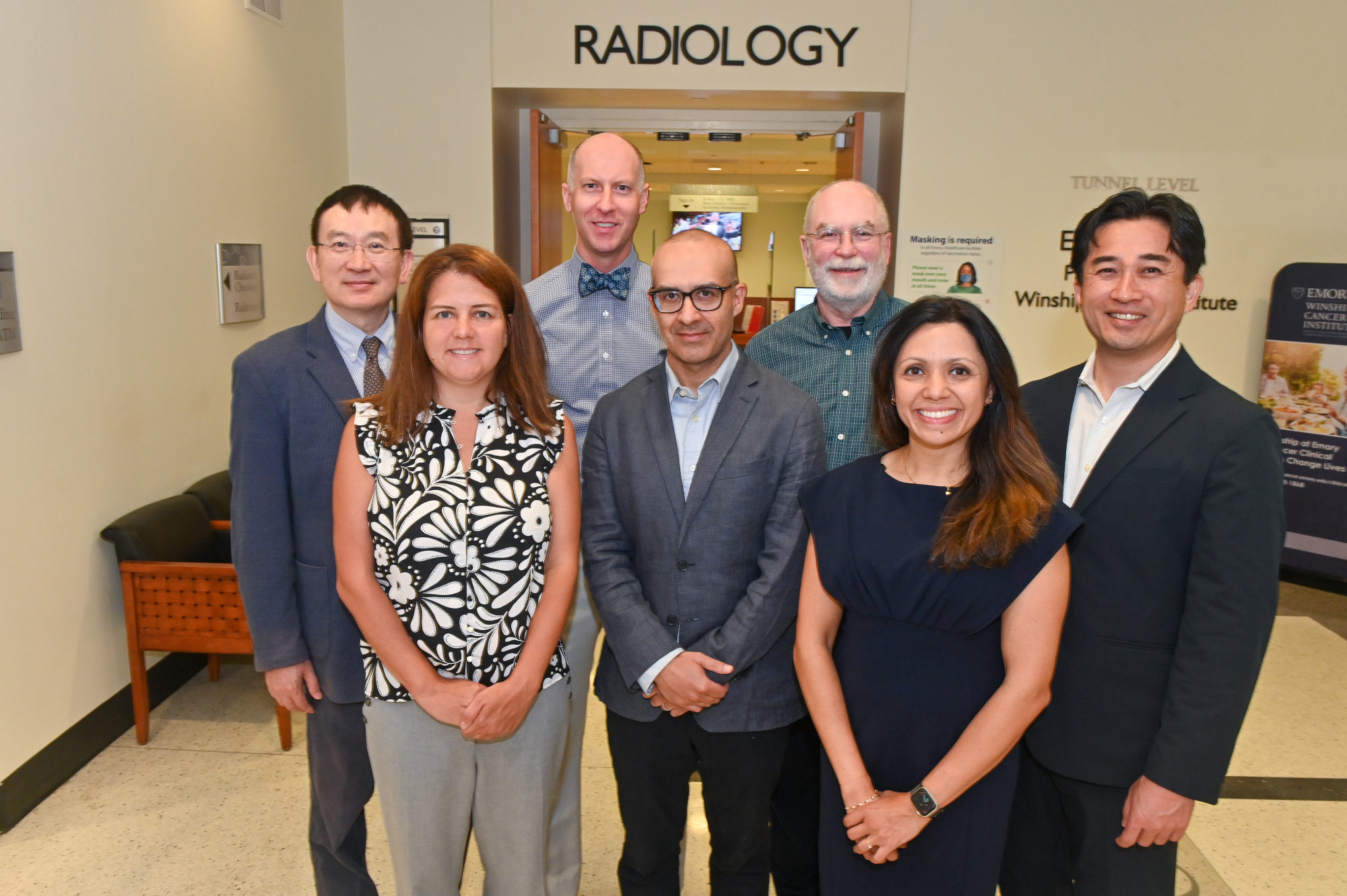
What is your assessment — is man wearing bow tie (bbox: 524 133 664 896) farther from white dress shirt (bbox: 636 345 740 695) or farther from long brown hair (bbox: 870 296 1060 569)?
long brown hair (bbox: 870 296 1060 569)

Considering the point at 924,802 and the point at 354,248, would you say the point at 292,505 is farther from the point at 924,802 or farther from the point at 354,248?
the point at 924,802

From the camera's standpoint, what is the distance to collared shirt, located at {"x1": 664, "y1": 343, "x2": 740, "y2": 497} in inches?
82.0

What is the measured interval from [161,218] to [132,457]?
1.12 meters

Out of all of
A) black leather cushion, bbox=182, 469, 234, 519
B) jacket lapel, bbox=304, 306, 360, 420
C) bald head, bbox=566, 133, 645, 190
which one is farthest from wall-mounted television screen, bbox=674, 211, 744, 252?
jacket lapel, bbox=304, 306, 360, 420

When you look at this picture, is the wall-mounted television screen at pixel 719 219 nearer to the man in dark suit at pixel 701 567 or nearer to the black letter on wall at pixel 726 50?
the black letter on wall at pixel 726 50

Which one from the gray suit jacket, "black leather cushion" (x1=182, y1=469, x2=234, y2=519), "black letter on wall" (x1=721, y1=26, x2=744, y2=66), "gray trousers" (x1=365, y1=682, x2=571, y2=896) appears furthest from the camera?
"black letter on wall" (x1=721, y1=26, x2=744, y2=66)

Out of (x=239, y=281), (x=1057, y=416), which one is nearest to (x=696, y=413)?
(x=1057, y=416)

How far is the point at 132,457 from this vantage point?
3.83 metres

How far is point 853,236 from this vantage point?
2387 mm

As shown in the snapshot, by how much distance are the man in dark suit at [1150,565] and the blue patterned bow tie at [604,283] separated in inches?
48.2

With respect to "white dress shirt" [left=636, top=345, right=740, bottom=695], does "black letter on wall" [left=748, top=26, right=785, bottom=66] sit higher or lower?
higher

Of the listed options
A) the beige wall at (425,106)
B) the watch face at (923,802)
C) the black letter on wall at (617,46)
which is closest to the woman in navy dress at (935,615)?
the watch face at (923,802)

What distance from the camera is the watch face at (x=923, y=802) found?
5.48 ft

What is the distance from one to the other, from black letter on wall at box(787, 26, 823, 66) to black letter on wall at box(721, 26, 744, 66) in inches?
9.8
